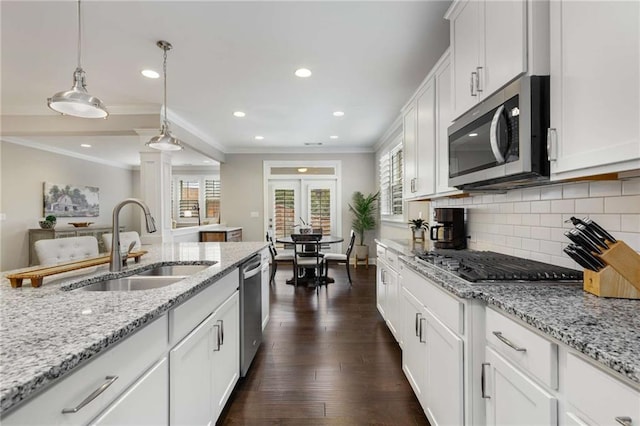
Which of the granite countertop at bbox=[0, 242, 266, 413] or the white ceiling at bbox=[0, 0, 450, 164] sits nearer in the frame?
the granite countertop at bbox=[0, 242, 266, 413]

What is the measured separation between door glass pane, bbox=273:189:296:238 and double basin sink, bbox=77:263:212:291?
5.19 meters

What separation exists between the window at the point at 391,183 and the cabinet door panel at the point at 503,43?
350cm

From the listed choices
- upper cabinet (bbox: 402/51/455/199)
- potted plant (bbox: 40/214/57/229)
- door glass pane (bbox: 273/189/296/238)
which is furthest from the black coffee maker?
potted plant (bbox: 40/214/57/229)

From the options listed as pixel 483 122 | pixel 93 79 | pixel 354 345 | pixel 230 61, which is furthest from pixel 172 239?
pixel 483 122

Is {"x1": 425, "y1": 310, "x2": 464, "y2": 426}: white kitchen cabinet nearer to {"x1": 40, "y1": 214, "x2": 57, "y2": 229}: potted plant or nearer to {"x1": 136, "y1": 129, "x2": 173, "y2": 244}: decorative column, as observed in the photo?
{"x1": 136, "y1": 129, "x2": 173, "y2": 244}: decorative column

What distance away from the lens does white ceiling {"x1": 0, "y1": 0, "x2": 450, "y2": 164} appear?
2.27 m

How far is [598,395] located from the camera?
2.37 ft

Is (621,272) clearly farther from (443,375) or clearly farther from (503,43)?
(503,43)

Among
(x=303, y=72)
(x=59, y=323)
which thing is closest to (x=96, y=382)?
(x=59, y=323)

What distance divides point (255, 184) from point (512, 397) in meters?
6.64

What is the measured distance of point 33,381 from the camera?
585mm

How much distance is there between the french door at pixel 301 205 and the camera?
718cm

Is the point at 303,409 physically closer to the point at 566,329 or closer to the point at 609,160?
the point at 566,329

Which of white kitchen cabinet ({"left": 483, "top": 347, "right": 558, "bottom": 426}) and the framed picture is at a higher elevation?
the framed picture
